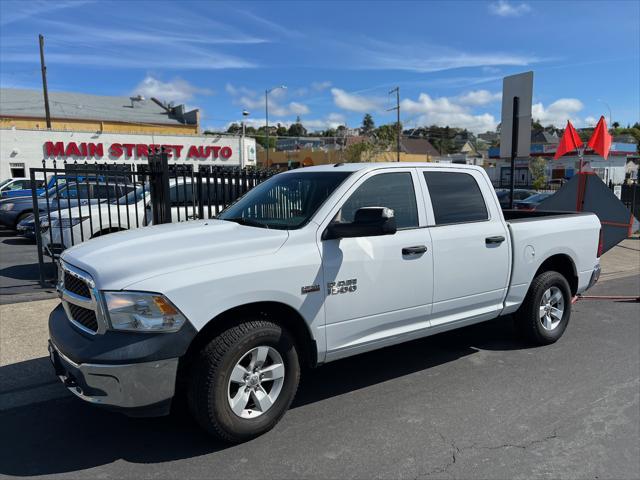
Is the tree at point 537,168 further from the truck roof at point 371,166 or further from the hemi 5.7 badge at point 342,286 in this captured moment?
the hemi 5.7 badge at point 342,286

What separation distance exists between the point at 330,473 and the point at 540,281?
3346 millimetres

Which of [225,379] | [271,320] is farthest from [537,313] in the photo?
[225,379]

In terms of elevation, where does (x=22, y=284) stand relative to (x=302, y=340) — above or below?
below

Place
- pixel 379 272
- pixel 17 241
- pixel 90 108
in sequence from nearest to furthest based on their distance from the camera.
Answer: pixel 379 272 → pixel 17 241 → pixel 90 108

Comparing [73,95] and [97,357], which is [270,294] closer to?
[97,357]

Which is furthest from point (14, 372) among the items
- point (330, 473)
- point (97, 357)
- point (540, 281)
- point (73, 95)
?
point (73, 95)

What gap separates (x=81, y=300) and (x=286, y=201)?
71.7 inches

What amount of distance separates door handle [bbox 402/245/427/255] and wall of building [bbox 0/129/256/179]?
27605mm

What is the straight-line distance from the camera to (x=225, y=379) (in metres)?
3.25

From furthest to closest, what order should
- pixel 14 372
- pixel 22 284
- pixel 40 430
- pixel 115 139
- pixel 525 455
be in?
1. pixel 115 139
2. pixel 22 284
3. pixel 14 372
4. pixel 40 430
5. pixel 525 455

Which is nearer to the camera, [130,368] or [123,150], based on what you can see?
[130,368]

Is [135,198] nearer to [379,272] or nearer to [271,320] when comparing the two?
[271,320]

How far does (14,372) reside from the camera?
4.63 m

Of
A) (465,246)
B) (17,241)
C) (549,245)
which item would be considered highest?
(465,246)
